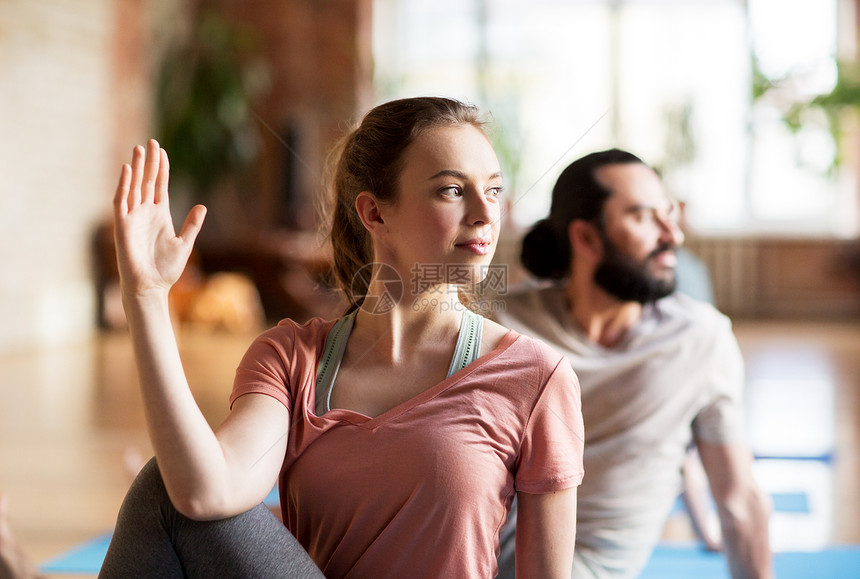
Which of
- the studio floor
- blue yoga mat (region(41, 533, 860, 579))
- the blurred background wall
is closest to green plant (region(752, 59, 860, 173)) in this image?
the blurred background wall

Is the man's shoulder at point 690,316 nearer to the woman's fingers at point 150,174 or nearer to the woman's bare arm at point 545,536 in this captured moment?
the woman's bare arm at point 545,536

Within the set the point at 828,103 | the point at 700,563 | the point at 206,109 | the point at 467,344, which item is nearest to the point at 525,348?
the point at 467,344

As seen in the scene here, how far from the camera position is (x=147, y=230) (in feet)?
3.04

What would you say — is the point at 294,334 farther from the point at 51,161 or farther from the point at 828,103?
the point at 828,103

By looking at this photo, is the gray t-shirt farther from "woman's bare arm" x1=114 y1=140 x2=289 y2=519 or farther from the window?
the window

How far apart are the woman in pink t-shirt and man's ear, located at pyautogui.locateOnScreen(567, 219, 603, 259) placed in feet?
1.58

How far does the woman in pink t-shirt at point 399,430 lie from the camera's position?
1.00 meters

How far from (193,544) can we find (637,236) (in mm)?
868

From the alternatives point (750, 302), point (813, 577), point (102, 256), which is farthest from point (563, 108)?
point (813, 577)

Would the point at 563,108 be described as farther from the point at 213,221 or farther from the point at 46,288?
the point at 46,288

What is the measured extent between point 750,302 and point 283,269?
13.2ft

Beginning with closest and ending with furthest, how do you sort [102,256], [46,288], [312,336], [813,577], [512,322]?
[312,336], [512,322], [813,577], [46,288], [102,256]

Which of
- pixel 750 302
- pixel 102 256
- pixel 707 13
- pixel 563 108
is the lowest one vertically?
pixel 750 302

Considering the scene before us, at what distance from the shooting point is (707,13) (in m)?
8.34
